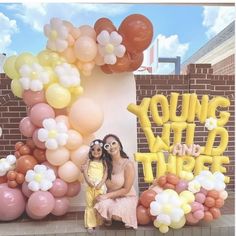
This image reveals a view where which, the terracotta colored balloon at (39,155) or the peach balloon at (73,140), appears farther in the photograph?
the terracotta colored balloon at (39,155)

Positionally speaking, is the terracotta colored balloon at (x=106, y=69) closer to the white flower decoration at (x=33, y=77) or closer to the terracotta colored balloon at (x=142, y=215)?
the white flower decoration at (x=33, y=77)

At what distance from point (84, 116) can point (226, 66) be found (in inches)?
173

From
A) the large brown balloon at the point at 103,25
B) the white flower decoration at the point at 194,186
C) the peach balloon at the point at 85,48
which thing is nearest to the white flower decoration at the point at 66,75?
the peach balloon at the point at 85,48

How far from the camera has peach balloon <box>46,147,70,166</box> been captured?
3.50 metres

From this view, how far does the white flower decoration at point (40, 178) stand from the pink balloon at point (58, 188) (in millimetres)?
66

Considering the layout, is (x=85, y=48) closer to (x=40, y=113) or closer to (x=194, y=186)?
(x=40, y=113)

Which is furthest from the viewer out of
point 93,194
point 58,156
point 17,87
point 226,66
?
point 226,66

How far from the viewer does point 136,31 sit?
355 centimetres

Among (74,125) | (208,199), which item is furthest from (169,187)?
(74,125)

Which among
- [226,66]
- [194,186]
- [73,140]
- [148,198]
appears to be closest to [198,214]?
[194,186]

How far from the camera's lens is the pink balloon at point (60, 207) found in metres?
3.53

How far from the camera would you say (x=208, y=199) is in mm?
3301

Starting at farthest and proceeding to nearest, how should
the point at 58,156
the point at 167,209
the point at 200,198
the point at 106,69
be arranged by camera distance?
the point at 106,69, the point at 58,156, the point at 200,198, the point at 167,209

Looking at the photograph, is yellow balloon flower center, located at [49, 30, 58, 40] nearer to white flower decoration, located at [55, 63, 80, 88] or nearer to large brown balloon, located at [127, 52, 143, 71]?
white flower decoration, located at [55, 63, 80, 88]
